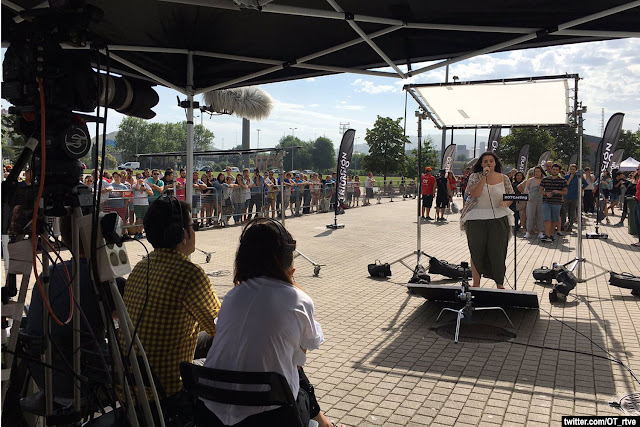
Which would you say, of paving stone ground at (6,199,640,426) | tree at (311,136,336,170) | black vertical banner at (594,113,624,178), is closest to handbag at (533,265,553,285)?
paving stone ground at (6,199,640,426)

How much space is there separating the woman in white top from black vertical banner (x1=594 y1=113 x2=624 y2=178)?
13108 millimetres

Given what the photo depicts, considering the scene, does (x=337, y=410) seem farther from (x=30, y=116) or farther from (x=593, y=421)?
(x=30, y=116)

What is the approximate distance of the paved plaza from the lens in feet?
13.2

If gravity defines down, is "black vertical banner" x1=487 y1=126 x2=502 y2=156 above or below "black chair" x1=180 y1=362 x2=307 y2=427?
above

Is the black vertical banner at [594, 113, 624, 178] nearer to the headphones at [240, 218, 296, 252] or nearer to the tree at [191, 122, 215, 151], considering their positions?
the headphones at [240, 218, 296, 252]

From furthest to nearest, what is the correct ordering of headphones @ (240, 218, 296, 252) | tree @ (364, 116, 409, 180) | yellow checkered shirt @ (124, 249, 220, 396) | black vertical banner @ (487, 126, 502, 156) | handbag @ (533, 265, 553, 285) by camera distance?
1. tree @ (364, 116, 409, 180)
2. black vertical banner @ (487, 126, 502, 156)
3. handbag @ (533, 265, 553, 285)
4. yellow checkered shirt @ (124, 249, 220, 396)
5. headphones @ (240, 218, 296, 252)

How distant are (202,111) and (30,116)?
478cm

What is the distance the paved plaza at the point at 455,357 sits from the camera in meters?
4.03

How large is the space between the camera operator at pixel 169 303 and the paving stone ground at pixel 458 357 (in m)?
1.50

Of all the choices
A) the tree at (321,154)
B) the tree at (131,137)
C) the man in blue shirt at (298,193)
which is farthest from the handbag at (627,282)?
the tree at (321,154)

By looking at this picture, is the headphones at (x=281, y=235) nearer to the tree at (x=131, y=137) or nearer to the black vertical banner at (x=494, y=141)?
the black vertical banner at (x=494, y=141)

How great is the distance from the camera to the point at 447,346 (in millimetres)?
5562

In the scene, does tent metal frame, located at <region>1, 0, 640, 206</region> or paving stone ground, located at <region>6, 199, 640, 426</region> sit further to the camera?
tent metal frame, located at <region>1, 0, 640, 206</region>

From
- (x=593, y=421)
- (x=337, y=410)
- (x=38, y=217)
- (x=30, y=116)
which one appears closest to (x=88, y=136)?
(x=30, y=116)
